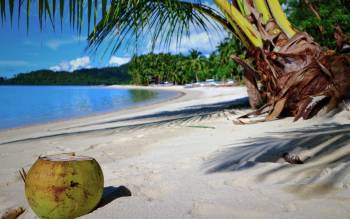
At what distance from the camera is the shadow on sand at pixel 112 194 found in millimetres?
→ 2066

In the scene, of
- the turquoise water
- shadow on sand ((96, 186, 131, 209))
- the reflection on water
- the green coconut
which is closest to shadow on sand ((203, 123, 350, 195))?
shadow on sand ((96, 186, 131, 209))

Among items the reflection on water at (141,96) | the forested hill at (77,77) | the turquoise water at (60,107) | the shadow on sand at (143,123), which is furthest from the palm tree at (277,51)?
the forested hill at (77,77)

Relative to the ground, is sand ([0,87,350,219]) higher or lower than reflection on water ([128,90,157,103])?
higher

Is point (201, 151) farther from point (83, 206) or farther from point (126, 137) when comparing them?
point (126, 137)

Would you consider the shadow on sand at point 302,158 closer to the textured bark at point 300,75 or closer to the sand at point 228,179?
the sand at point 228,179

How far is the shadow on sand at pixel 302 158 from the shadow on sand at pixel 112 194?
2.13 ft

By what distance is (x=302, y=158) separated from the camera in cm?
246

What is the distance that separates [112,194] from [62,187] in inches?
18.7

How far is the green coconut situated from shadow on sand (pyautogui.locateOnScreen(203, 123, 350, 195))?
3.28ft

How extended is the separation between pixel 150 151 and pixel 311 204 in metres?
2.18

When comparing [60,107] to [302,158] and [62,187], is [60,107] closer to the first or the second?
[302,158]

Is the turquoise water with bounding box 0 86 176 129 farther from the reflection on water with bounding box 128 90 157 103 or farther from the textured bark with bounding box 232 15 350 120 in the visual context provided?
the textured bark with bounding box 232 15 350 120

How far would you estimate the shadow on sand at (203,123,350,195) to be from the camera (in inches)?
80.7

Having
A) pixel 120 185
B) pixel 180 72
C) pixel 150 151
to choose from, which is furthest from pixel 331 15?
pixel 180 72
